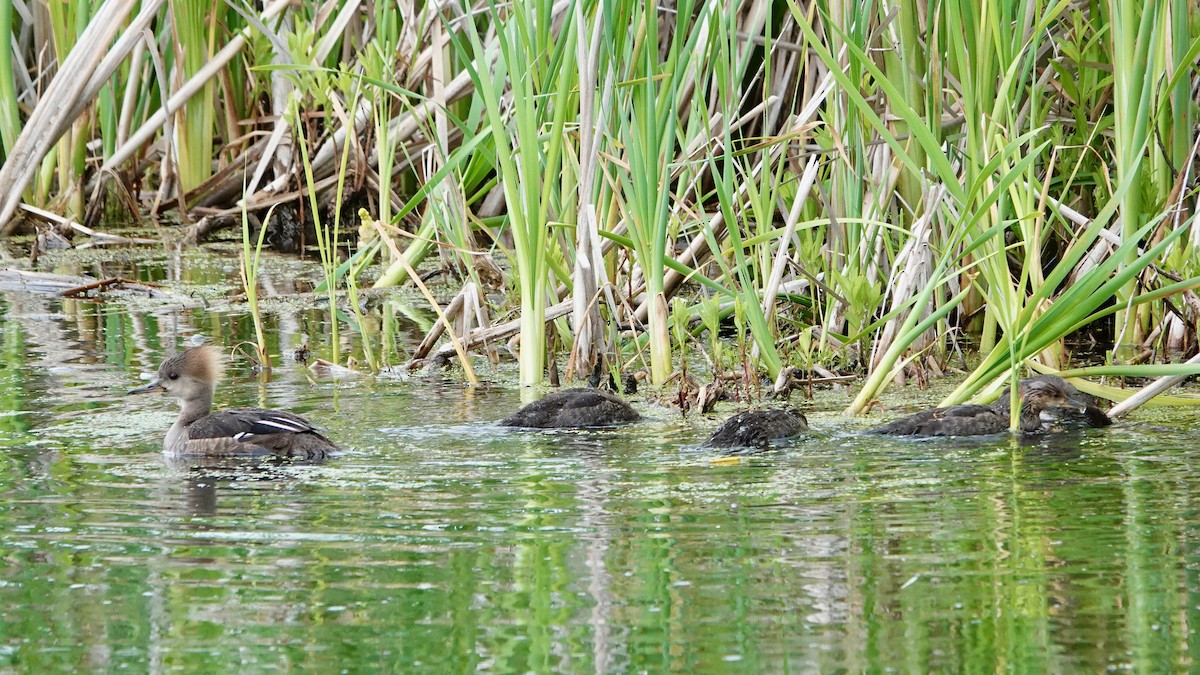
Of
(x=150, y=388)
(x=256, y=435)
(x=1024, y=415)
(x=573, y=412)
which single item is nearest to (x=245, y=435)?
(x=256, y=435)

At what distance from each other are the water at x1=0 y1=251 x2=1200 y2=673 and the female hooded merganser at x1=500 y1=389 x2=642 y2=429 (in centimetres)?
11

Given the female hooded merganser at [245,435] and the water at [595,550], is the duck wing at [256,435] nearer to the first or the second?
the female hooded merganser at [245,435]

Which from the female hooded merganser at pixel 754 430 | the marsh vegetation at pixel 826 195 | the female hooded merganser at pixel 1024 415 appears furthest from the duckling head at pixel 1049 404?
the female hooded merganser at pixel 754 430

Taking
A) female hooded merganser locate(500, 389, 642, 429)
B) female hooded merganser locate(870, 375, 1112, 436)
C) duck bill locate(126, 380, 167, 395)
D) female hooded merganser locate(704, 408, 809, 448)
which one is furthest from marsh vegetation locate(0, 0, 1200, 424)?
duck bill locate(126, 380, 167, 395)

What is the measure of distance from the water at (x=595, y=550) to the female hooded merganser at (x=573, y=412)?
11cm

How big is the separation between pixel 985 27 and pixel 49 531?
11.8 feet

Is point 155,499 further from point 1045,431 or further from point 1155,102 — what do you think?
point 1155,102

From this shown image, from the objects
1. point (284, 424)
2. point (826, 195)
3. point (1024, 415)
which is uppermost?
point (826, 195)

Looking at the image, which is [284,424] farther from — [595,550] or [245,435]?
[595,550]

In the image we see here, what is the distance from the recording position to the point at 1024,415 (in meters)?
6.11

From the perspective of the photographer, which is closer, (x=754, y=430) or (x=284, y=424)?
(x=754, y=430)

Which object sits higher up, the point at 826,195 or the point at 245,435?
the point at 826,195

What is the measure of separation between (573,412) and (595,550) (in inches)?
73.5

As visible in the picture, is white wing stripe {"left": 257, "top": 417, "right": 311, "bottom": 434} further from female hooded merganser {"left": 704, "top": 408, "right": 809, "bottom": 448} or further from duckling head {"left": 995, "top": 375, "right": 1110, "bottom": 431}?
duckling head {"left": 995, "top": 375, "right": 1110, "bottom": 431}
